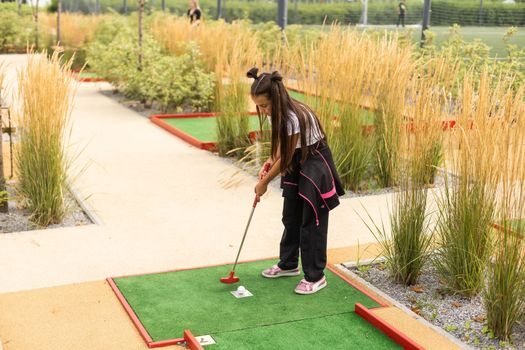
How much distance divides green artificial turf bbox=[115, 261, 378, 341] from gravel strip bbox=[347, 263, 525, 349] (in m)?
0.25

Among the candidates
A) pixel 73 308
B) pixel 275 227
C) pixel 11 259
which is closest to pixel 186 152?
pixel 275 227

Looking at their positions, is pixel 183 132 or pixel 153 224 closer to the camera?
pixel 153 224

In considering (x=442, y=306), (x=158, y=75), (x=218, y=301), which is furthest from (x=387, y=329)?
(x=158, y=75)

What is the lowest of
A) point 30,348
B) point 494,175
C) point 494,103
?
point 30,348

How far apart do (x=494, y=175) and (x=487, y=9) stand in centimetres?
1039

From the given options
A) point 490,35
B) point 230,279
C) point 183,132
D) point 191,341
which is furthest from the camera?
point 490,35

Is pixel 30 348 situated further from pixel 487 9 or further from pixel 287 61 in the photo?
pixel 487 9

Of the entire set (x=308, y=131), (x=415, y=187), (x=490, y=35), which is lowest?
(x=415, y=187)

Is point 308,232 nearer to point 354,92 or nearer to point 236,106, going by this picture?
point 354,92

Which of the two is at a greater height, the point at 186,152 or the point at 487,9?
the point at 487,9

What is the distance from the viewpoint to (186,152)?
31.8 ft

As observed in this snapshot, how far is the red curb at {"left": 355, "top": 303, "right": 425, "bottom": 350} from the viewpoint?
4.35 metres

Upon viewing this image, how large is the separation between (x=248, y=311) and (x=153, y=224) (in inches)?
81.9

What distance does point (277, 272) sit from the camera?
5441 mm
